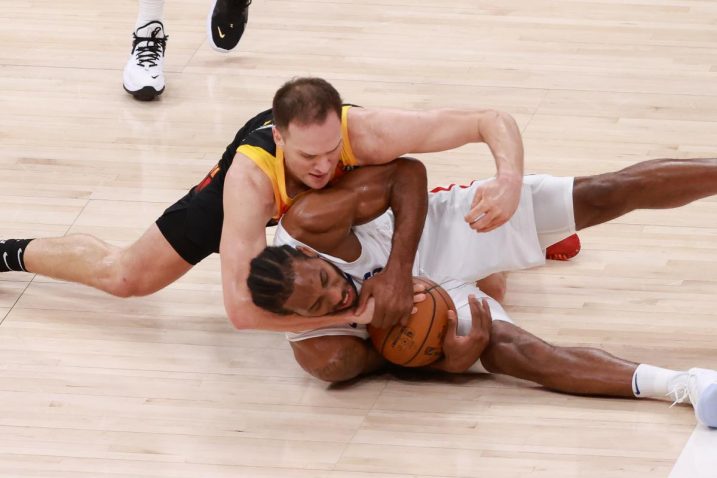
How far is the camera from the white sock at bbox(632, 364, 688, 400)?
3367 mm

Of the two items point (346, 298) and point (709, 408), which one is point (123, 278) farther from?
point (709, 408)

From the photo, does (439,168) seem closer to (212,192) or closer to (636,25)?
(212,192)

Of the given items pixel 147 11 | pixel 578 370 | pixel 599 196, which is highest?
pixel 147 11

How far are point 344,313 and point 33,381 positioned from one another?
954 millimetres

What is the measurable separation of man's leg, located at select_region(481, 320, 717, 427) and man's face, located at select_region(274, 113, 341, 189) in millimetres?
639

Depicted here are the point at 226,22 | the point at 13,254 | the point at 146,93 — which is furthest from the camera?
the point at 226,22

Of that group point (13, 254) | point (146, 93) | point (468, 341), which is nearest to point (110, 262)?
point (13, 254)

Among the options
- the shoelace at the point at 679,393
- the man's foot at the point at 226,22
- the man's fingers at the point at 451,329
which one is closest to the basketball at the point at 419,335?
the man's fingers at the point at 451,329

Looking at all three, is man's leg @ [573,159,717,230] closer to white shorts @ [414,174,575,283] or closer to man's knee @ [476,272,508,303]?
white shorts @ [414,174,575,283]

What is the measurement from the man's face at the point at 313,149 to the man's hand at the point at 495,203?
1.25 ft

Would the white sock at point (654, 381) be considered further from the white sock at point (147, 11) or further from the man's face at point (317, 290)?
the white sock at point (147, 11)

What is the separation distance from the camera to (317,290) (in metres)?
3.23

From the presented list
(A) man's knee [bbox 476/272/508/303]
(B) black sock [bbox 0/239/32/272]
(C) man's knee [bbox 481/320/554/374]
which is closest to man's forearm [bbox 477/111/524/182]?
(C) man's knee [bbox 481/320/554/374]

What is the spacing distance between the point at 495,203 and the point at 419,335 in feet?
1.33
